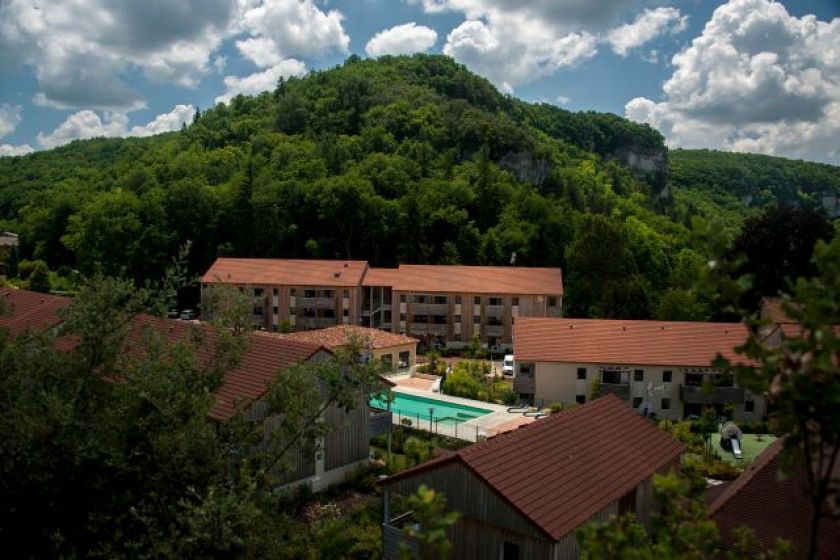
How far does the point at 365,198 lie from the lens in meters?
67.4

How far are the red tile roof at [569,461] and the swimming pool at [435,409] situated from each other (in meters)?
13.7

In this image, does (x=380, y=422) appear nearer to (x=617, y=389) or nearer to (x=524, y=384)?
(x=524, y=384)

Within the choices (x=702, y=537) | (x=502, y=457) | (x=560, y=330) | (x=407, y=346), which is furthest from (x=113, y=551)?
(x=407, y=346)

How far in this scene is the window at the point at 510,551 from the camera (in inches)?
473

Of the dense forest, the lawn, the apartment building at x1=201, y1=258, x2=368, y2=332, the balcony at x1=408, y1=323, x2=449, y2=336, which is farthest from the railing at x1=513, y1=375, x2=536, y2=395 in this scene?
the apartment building at x1=201, y1=258, x2=368, y2=332

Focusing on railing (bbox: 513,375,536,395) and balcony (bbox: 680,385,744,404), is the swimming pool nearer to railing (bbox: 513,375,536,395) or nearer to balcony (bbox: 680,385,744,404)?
railing (bbox: 513,375,536,395)

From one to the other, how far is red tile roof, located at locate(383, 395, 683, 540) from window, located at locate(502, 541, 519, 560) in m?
0.76

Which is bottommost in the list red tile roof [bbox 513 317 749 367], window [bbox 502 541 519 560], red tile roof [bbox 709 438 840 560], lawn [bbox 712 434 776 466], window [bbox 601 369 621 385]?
lawn [bbox 712 434 776 466]

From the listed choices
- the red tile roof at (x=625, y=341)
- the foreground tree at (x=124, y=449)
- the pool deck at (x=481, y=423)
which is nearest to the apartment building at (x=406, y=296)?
the red tile roof at (x=625, y=341)

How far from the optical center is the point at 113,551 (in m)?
6.96

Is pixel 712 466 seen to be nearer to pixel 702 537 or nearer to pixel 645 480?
pixel 645 480

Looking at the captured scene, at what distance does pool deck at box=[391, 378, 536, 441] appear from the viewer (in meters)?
27.1

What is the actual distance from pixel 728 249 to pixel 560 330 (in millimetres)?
30202

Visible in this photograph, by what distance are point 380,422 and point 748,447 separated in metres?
14.0
